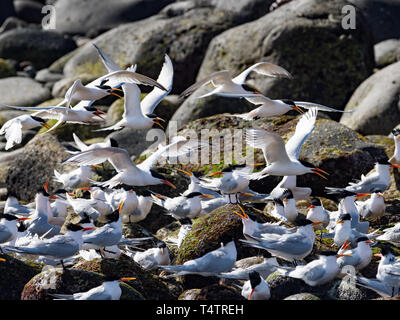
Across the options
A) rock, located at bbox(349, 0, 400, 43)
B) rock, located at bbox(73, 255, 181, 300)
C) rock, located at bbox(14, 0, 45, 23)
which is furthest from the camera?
rock, located at bbox(14, 0, 45, 23)

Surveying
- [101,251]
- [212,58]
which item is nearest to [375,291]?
[101,251]

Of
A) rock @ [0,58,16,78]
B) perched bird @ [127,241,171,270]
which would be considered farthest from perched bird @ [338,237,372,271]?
rock @ [0,58,16,78]

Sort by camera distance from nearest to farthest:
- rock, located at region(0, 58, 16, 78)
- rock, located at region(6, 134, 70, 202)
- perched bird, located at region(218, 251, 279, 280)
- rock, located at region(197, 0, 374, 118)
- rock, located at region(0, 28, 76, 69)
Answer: perched bird, located at region(218, 251, 279, 280)
rock, located at region(6, 134, 70, 202)
rock, located at region(197, 0, 374, 118)
rock, located at region(0, 58, 16, 78)
rock, located at region(0, 28, 76, 69)

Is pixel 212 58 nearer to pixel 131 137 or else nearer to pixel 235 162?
pixel 131 137

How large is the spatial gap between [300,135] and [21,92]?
11.0 meters

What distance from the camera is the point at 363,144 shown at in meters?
11.7

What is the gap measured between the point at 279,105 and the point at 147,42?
8.21 meters

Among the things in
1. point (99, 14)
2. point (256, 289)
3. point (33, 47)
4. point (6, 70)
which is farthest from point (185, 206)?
point (99, 14)

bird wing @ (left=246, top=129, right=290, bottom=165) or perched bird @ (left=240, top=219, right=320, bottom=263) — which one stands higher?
bird wing @ (left=246, top=129, right=290, bottom=165)

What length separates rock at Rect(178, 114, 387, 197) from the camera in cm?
1134

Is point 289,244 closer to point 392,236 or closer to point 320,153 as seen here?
point 392,236

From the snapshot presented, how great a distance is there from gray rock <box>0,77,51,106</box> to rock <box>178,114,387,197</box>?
26.5 feet

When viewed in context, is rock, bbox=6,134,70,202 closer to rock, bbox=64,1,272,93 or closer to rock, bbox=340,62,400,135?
rock, bbox=64,1,272,93

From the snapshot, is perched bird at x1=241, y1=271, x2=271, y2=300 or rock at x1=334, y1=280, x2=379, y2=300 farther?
rock at x1=334, y1=280, x2=379, y2=300
